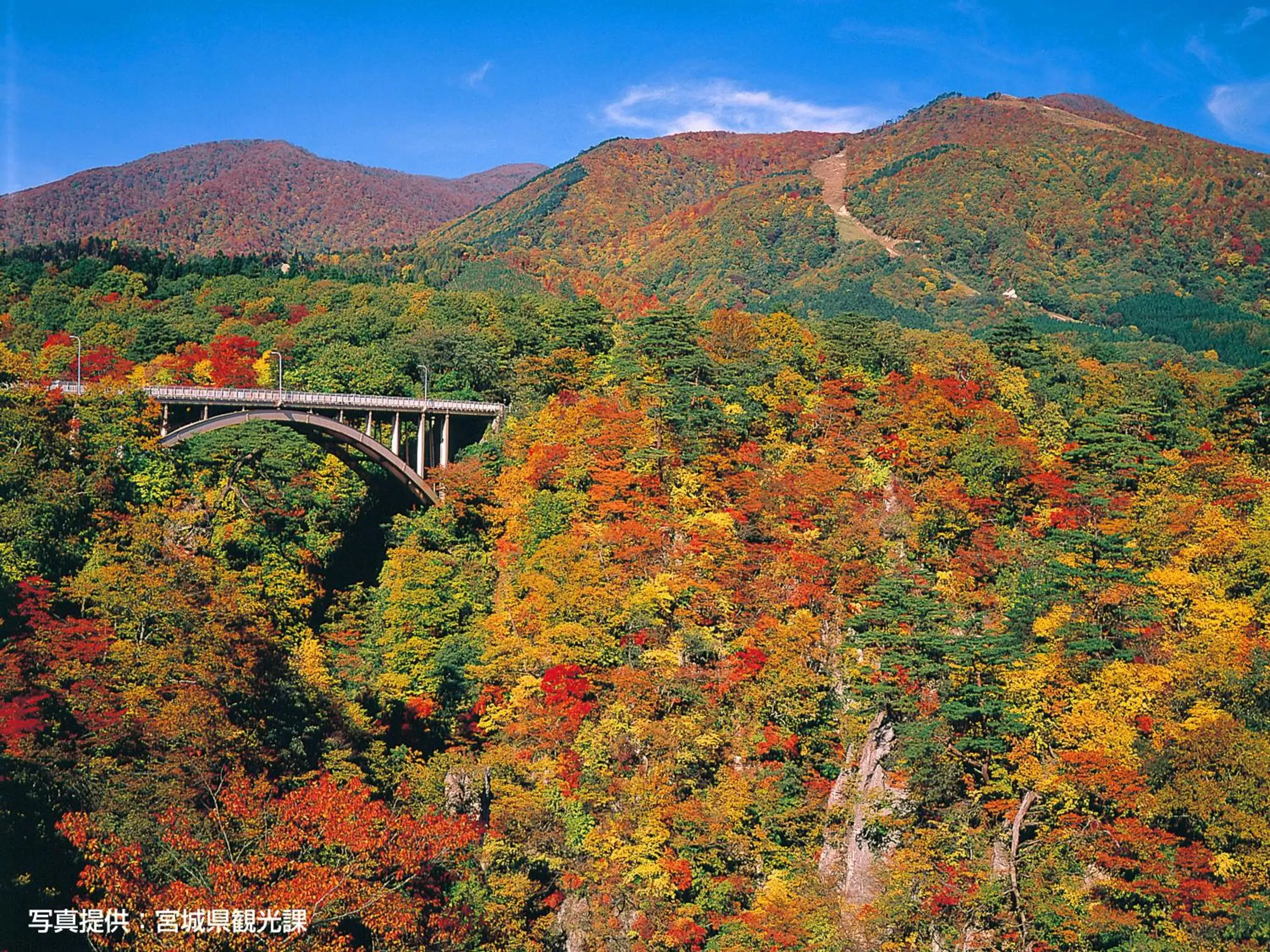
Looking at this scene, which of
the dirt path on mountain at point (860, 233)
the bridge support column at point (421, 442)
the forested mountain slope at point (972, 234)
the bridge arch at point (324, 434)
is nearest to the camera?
the bridge arch at point (324, 434)

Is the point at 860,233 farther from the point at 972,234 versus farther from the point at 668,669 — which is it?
the point at 668,669

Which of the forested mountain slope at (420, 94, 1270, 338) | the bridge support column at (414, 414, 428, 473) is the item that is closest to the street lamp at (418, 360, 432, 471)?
the bridge support column at (414, 414, 428, 473)

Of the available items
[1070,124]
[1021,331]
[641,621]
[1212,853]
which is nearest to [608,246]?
[1070,124]

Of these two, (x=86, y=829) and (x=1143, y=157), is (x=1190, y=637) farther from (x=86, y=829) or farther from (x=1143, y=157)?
(x=1143, y=157)

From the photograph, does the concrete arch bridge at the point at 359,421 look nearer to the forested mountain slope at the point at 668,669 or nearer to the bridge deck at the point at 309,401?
the bridge deck at the point at 309,401

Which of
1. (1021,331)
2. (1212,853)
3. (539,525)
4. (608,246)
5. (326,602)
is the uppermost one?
(608,246)

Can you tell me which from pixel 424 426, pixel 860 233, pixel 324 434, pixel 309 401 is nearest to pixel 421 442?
pixel 424 426

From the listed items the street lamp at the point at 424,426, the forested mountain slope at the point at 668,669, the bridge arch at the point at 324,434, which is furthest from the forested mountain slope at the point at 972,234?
the forested mountain slope at the point at 668,669

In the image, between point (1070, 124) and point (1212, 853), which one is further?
point (1070, 124)
